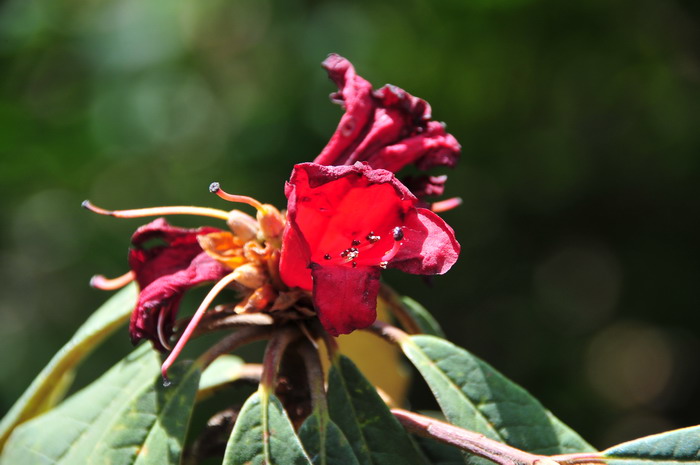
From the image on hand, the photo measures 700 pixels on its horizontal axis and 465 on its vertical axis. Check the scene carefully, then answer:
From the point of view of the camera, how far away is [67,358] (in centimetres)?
130

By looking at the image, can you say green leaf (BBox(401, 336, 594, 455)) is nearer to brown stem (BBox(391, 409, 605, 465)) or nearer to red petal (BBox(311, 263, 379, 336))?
brown stem (BBox(391, 409, 605, 465))

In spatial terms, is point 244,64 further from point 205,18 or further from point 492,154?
point 492,154

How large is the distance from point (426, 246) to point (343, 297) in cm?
12

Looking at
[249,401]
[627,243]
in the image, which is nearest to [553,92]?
[627,243]

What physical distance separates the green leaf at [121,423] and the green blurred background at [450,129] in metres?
1.86

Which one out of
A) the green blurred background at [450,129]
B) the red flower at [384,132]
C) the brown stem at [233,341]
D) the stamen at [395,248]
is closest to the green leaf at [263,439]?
the brown stem at [233,341]

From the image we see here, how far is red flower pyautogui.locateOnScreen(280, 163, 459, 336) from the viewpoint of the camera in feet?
3.14

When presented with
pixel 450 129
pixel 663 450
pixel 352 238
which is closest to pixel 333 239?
pixel 352 238

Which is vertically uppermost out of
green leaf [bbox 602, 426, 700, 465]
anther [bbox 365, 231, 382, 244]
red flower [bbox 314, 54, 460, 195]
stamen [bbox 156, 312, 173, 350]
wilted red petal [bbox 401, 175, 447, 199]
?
red flower [bbox 314, 54, 460, 195]

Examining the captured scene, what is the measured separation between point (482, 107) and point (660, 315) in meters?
1.35

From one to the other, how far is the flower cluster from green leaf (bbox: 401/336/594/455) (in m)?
0.17

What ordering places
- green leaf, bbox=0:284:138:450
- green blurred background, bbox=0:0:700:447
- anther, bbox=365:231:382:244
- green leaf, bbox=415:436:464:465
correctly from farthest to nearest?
green blurred background, bbox=0:0:700:447 → green leaf, bbox=0:284:138:450 → green leaf, bbox=415:436:464:465 → anther, bbox=365:231:382:244

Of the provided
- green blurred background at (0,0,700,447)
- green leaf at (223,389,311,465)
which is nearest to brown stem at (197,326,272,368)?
green leaf at (223,389,311,465)

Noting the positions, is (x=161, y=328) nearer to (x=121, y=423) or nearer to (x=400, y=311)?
(x=121, y=423)
